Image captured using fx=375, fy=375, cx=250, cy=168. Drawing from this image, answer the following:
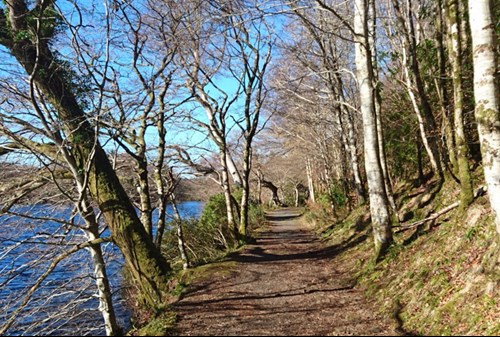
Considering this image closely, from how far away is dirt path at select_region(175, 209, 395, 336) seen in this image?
192 inches

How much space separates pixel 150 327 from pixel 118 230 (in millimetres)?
2459

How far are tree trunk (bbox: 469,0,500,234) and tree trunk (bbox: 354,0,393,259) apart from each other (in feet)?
9.37

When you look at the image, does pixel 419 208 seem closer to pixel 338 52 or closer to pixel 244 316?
pixel 244 316

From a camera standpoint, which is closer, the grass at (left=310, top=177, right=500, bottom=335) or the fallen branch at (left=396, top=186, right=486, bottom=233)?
the grass at (left=310, top=177, right=500, bottom=335)

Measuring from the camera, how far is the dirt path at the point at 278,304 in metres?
4.88

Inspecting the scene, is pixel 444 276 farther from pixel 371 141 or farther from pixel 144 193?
pixel 144 193

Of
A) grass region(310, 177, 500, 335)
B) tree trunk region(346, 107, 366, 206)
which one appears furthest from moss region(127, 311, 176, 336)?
tree trunk region(346, 107, 366, 206)

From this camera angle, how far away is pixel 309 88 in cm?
1612

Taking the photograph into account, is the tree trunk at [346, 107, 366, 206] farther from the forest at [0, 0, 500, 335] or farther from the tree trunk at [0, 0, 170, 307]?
the tree trunk at [0, 0, 170, 307]

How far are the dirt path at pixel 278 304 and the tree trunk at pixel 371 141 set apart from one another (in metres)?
1.21

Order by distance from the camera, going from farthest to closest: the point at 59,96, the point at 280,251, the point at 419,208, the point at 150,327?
the point at 280,251, the point at 419,208, the point at 59,96, the point at 150,327

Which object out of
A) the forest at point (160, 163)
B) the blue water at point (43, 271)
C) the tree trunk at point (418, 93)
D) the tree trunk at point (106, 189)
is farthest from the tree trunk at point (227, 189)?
the tree trunk at point (418, 93)

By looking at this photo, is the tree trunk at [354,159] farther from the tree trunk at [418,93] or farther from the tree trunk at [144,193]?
the tree trunk at [144,193]

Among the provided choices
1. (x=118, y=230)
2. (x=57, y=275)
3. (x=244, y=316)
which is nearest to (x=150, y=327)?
(x=244, y=316)
